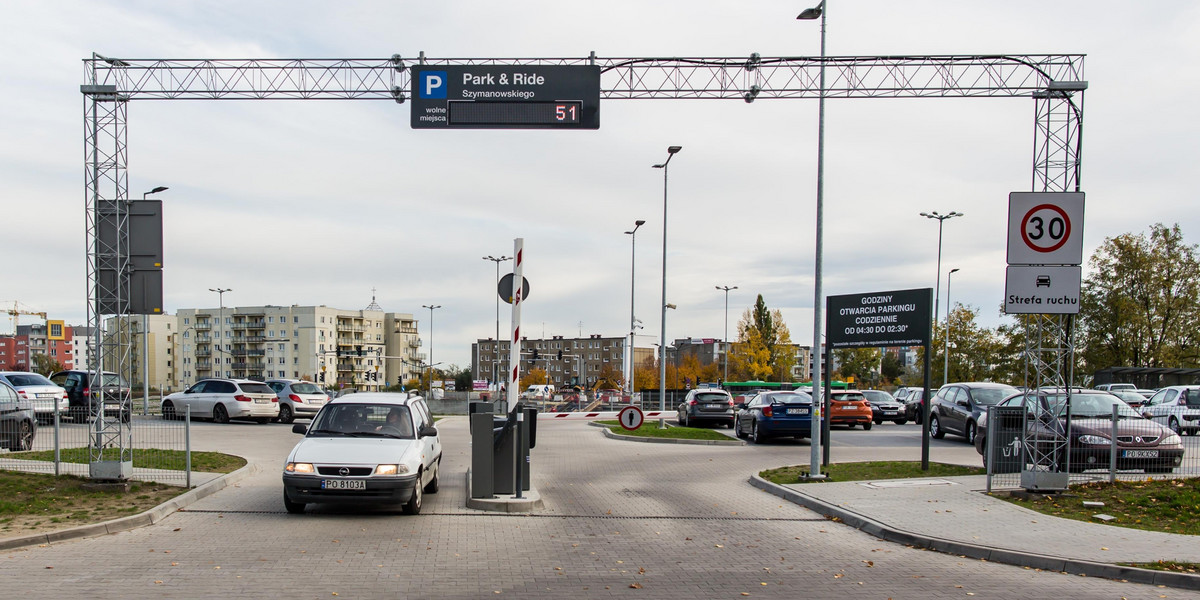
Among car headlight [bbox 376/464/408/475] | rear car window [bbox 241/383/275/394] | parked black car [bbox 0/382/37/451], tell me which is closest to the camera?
car headlight [bbox 376/464/408/475]

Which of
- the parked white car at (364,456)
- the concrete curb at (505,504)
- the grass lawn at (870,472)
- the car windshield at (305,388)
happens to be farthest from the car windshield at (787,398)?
the car windshield at (305,388)

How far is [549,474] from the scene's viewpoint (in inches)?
642

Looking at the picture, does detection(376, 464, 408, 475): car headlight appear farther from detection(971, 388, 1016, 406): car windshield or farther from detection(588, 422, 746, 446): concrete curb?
detection(971, 388, 1016, 406): car windshield

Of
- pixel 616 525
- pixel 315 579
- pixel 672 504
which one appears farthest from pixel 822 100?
pixel 315 579

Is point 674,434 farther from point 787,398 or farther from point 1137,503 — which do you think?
point 1137,503

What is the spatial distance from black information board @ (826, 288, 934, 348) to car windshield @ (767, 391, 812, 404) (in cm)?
735

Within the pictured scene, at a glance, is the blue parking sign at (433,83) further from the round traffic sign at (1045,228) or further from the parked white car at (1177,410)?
the parked white car at (1177,410)

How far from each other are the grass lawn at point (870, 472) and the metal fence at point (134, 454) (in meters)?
9.65

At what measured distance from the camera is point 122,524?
390 inches

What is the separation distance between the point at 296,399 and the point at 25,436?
14.6 m

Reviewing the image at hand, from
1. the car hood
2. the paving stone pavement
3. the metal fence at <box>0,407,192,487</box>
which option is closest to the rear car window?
the metal fence at <box>0,407,192,487</box>

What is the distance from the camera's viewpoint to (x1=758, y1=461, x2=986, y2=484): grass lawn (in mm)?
14984

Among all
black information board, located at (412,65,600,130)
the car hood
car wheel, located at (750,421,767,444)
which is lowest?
car wheel, located at (750,421,767,444)

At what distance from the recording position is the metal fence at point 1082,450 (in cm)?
1303
